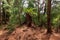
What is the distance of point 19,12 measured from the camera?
7.78m

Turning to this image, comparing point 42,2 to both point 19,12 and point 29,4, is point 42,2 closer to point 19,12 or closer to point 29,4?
point 29,4

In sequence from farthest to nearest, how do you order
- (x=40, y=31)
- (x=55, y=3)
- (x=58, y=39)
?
(x=55, y=3)
(x=40, y=31)
(x=58, y=39)

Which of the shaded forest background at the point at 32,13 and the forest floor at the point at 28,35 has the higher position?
the shaded forest background at the point at 32,13

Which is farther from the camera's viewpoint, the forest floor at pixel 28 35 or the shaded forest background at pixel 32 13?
the shaded forest background at pixel 32 13

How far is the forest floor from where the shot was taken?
6391 millimetres

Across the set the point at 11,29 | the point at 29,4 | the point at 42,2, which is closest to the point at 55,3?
the point at 42,2

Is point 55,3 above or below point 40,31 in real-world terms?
above

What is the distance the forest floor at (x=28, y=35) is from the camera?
252 inches

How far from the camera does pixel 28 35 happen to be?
6.87 m

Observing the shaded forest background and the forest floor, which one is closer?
the forest floor

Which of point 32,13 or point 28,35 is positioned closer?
point 28,35

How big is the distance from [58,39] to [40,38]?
664 mm

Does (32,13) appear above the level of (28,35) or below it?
above

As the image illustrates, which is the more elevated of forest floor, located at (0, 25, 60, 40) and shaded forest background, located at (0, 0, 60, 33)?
shaded forest background, located at (0, 0, 60, 33)
